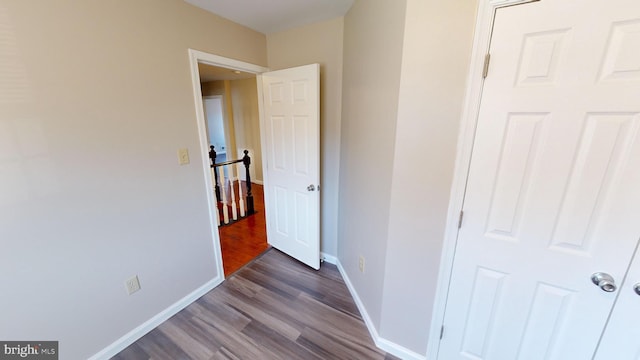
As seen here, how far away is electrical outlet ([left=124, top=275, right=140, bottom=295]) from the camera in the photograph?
1.58 m

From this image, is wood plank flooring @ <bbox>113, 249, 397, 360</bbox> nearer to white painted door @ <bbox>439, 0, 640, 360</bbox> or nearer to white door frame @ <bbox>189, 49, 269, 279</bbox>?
white door frame @ <bbox>189, 49, 269, 279</bbox>

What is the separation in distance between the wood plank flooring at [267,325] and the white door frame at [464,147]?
1.85 ft

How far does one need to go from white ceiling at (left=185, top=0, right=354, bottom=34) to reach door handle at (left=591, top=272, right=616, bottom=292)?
2117mm

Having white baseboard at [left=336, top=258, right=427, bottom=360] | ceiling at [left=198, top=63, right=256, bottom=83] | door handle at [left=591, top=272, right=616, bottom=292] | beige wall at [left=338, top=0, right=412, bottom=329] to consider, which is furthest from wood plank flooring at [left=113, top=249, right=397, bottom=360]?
ceiling at [left=198, top=63, right=256, bottom=83]

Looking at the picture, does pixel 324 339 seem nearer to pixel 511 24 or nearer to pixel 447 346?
pixel 447 346

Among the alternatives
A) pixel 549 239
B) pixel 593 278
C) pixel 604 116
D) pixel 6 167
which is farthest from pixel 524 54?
pixel 6 167

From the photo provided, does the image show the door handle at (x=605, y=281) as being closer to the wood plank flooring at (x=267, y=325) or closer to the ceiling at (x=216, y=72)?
the wood plank flooring at (x=267, y=325)

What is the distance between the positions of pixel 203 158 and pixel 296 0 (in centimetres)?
142

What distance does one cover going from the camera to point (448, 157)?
1.13 meters

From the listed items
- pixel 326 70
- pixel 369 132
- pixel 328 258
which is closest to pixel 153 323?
pixel 328 258

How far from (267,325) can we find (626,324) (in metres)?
1.93

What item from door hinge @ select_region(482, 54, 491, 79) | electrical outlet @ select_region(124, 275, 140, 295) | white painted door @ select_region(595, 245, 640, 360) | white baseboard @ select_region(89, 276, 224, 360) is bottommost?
white baseboard @ select_region(89, 276, 224, 360)

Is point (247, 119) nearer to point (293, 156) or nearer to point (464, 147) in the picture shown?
point (293, 156)

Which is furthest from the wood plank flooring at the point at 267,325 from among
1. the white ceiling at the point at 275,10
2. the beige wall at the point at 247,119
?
the beige wall at the point at 247,119
